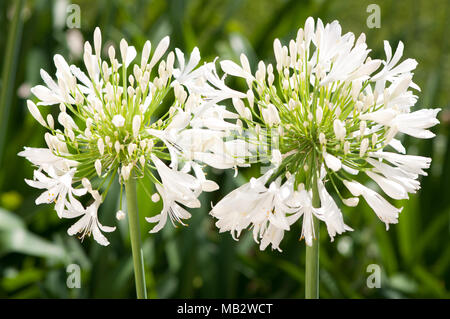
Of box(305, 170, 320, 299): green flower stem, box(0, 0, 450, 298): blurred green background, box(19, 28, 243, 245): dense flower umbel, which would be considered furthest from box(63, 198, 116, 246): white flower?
box(0, 0, 450, 298): blurred green background

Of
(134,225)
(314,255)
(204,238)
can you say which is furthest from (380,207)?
(204,238)

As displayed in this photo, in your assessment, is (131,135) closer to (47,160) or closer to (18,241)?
(47,160)

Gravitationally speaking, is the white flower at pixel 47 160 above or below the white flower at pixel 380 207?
above

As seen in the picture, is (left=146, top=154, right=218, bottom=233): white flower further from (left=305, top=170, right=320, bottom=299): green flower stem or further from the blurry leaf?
the blurry leaf

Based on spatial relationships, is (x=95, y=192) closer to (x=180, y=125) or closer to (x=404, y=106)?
(x=180, y=125)

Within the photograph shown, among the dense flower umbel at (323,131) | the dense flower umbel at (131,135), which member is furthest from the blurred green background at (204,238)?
the dense flower umbel at (323,131)

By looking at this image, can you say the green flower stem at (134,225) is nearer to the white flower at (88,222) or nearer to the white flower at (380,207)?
the white flower at (88,222)
